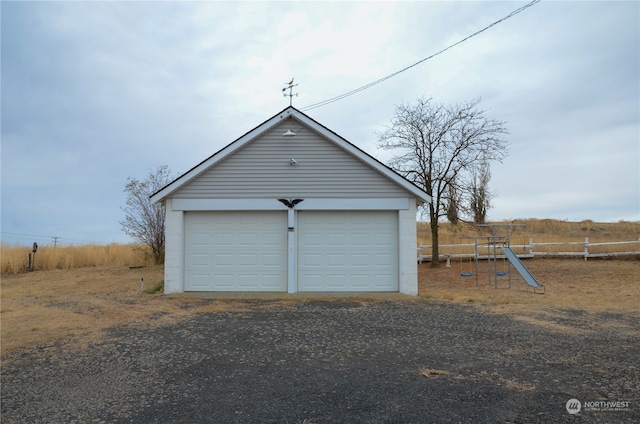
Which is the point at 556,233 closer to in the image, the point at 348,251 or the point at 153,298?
the point at 348,251

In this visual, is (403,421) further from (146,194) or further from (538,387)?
(146,194)

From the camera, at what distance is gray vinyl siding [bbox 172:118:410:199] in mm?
12258

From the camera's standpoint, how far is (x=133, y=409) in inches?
171

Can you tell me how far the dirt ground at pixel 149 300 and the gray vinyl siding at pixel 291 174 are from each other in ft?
9.47

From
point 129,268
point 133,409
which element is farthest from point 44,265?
point 133,409

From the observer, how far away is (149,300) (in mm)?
11062

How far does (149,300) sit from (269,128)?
541cm

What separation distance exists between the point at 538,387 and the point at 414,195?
7.75 meters

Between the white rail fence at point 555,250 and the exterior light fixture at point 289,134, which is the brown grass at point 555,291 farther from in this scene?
the exterior light fixture at point 289,134

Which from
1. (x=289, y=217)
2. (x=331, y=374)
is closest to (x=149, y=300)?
(x=289, y=217)

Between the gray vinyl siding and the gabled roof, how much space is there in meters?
0.16

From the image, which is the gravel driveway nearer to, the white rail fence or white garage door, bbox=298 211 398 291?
white garage door, bbox=298 211 398 291

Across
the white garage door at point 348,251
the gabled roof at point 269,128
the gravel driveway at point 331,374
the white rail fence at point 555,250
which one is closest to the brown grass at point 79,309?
the gravel driveway at point 331,374

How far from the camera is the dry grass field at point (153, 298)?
814 cm
